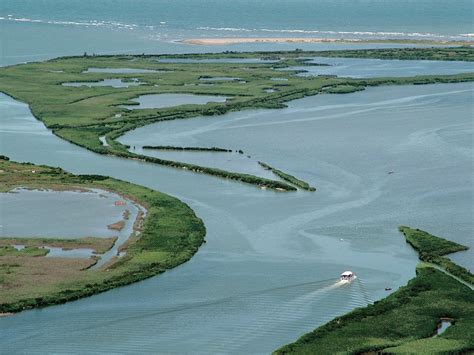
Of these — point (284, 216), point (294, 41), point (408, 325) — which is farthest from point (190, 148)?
point (294, 41)

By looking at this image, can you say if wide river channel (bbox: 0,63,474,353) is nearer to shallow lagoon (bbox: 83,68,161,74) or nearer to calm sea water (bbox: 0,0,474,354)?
calm sea water (bbox: 0,0,474,354)

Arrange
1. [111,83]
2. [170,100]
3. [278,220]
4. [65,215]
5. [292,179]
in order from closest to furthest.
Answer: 1. [278,220]
2. [65,215]
3. [292,179]
4. [170,100]
5. [111,83]

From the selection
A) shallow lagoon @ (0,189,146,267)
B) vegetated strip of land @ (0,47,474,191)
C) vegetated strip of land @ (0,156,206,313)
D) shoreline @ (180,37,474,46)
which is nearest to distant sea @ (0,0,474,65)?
shoreline @ (180,37,474,46)

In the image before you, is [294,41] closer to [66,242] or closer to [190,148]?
[190,148]

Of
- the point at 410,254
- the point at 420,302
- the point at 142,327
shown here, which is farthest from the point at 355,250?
the point at 142,327

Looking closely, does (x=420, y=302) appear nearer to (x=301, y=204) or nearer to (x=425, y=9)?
(x=301, y=204)

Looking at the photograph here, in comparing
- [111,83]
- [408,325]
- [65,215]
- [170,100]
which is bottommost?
[408,325]

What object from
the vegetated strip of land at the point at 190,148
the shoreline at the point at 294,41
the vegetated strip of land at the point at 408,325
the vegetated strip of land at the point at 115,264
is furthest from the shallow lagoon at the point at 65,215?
the shoreline at the point at 294,41
